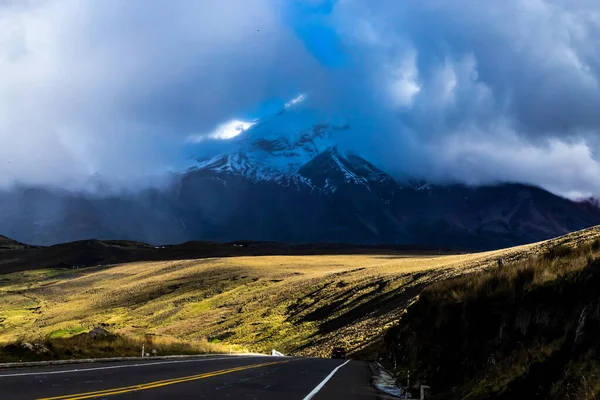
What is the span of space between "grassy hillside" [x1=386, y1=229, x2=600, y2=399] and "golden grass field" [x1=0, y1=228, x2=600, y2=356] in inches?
825

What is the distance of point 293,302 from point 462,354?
6352 cm

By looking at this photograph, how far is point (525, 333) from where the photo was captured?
13.2 m

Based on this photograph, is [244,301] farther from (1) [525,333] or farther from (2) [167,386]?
(1) [525,333]

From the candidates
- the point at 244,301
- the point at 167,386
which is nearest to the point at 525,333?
the point at 167,386

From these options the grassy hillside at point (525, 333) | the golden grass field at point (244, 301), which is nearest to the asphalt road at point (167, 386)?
the grassy hillside at point (525, 333)

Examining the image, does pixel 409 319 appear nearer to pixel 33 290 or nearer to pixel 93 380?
pixel 93 380

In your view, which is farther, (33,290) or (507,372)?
(33,290)

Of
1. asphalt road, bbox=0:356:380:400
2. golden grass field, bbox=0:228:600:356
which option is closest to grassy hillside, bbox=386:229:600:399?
asphalt road, bbox=0:356:380:400

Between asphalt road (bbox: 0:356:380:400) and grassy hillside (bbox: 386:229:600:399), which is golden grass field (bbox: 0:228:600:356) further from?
grassy hillside (bbox: 386:229:600:399)

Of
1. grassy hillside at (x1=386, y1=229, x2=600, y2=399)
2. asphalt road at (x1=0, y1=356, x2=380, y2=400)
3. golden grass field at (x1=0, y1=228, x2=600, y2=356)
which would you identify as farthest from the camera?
golden grass field at (x1=0, y1=228, x2=600, y2=356)

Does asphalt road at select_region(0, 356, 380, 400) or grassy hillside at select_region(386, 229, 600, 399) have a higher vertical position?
grassy hillside at select_region(386, 229, 600, 399)

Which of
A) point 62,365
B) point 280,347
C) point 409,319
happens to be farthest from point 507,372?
point 280,347

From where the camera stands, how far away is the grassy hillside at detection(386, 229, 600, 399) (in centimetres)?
1031

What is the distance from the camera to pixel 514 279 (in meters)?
15.7
